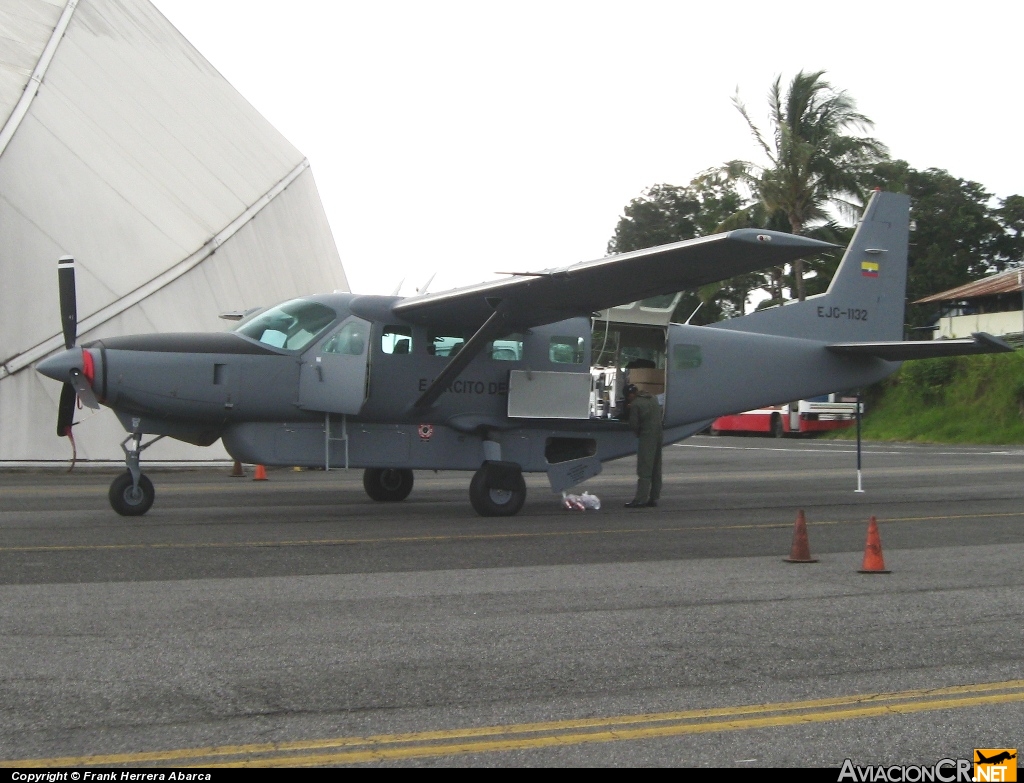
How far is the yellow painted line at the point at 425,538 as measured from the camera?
1081 centimetres

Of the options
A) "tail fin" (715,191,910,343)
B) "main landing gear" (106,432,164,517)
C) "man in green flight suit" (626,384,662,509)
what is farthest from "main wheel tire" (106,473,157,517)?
"tail fin" (715,191,910,343)

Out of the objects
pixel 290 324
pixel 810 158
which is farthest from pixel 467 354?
pixel 810 158

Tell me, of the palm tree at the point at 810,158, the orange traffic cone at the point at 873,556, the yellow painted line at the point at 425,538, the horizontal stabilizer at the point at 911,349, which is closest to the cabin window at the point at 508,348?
the yellow painted line at the point at 425,538

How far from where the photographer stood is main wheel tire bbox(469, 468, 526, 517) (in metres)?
14.4

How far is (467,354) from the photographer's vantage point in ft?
47.2

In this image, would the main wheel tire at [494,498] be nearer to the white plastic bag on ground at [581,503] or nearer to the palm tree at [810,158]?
the white plastic bag on ground at [581,503]

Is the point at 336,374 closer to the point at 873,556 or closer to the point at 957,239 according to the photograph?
the point at 873,556

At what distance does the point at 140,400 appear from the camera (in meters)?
13.3

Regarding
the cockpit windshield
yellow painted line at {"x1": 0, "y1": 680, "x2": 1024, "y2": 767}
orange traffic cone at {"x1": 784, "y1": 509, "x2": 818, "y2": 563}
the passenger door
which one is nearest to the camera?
yellow painted line at {"x1": 0, "y1": 680, "x2": 1024, "y2": 767}

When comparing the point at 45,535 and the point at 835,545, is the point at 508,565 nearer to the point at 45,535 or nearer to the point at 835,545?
the point at 835,545

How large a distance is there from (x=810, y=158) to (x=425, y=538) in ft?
106

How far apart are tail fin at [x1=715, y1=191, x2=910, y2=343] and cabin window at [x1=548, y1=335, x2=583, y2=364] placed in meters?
3.08

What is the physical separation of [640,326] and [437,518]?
4.41 metres

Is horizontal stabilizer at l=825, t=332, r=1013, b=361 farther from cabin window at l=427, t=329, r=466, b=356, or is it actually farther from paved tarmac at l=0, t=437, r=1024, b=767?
cabin window at l=427, t=329, r=466, b=356
